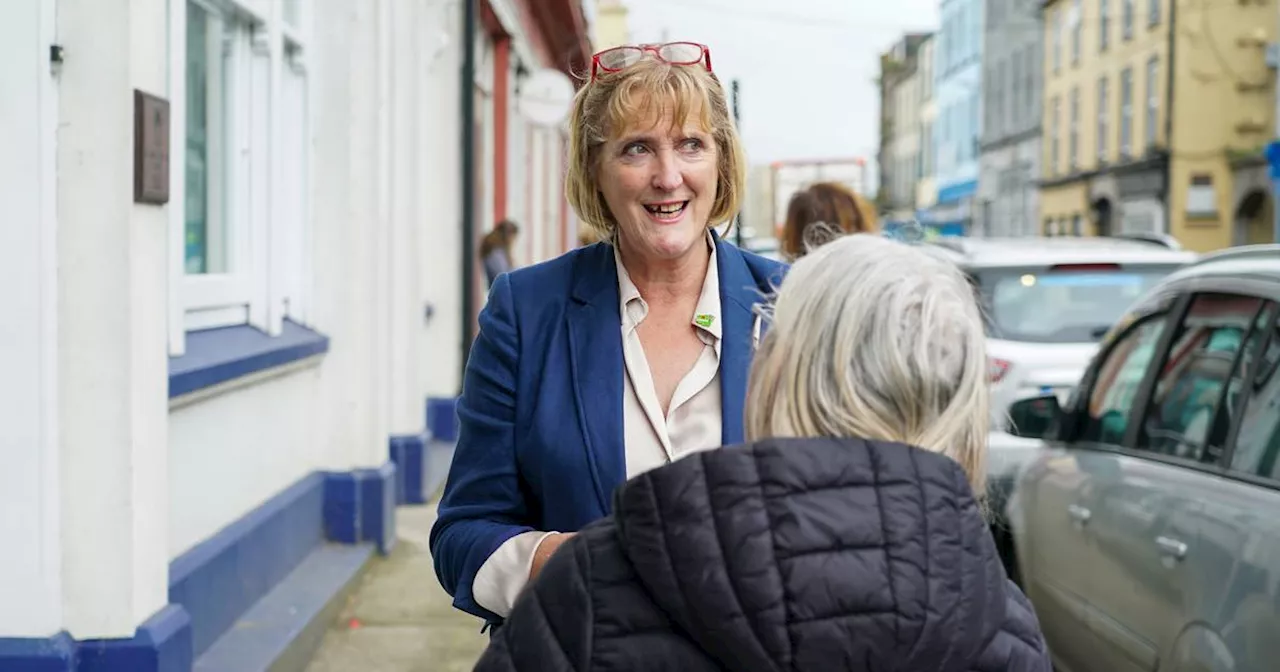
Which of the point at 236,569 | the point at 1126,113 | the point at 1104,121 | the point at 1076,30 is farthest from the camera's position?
the point at 1076,30

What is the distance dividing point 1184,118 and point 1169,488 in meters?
37.1

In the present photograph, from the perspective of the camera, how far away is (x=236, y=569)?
229 inches

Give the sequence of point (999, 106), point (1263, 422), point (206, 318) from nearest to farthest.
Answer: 1. point (1263, 422)
2. point (206, 318)
3. point (999, 106)

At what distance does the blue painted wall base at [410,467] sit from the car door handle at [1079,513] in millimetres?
5125

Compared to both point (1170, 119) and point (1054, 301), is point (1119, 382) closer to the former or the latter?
point (1054, 301)

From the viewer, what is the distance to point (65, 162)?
4.21m

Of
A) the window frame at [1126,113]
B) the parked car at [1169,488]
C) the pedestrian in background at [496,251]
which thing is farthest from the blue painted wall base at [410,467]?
the window frame at [1126,113]

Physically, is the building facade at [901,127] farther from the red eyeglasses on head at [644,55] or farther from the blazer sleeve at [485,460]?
the blazer sleeve at [485,460]

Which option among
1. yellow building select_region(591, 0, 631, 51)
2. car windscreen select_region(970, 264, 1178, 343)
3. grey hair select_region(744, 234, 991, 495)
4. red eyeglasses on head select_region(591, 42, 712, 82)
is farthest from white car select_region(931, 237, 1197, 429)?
yellow building select_region(591, 0, 631, 51)

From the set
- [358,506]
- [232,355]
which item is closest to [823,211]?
[232,355]

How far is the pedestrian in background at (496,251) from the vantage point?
14.1m

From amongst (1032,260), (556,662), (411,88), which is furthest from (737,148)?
(411,88)

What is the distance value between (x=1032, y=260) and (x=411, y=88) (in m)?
3.73

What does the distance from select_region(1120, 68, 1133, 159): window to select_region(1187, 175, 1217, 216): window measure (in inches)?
180
